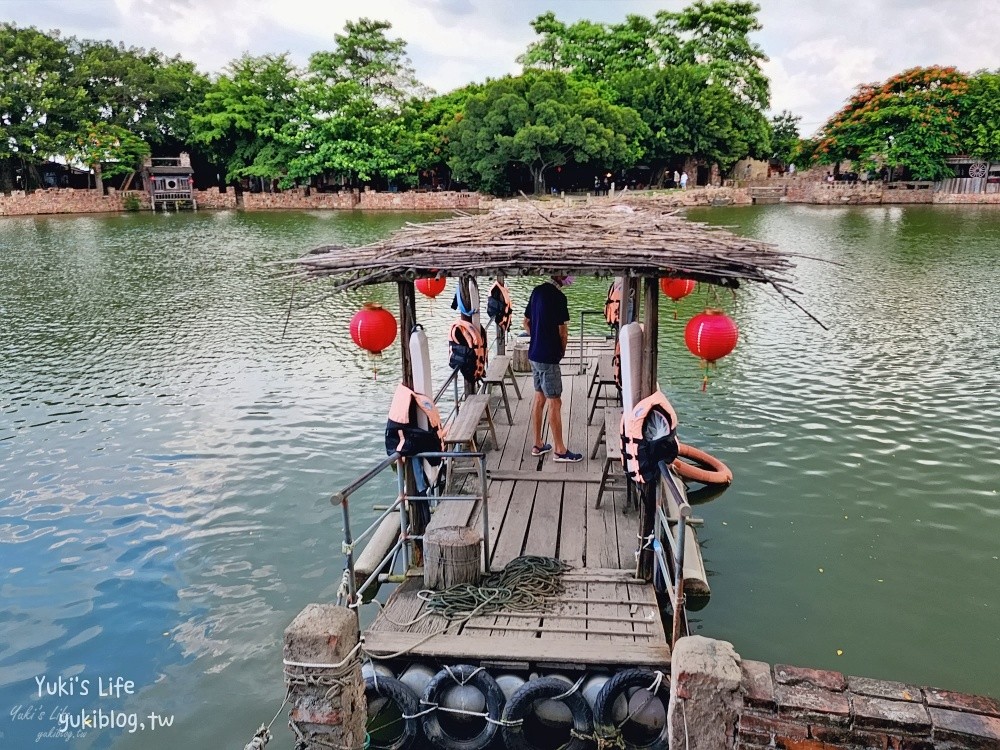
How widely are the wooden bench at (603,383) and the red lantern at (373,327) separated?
11.6 feet

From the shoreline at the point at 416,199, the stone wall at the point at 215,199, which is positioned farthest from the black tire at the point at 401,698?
the stone wall at the point at 215,199

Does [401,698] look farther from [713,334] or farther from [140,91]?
[140,91]

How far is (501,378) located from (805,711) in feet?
19.5

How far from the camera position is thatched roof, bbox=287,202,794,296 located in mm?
4707

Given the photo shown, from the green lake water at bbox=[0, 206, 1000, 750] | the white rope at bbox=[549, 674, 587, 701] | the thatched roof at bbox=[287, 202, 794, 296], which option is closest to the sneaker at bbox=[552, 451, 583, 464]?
the green lake water at bbox=[0, 206, 1000, 750]

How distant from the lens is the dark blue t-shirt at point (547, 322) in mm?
6918

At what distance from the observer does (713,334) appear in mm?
5480

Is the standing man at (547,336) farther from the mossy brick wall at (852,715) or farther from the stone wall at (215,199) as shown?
the stone wall at (215,199)

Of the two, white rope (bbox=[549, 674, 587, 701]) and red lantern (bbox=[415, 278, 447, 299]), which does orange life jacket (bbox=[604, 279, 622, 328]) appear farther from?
white rope (bbox=[549, 674, 587, 701])

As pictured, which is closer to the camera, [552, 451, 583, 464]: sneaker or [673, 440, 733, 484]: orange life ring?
[552, 451, 583, 464]: sneaker

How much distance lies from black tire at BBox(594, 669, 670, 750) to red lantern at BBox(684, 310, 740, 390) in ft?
8.17

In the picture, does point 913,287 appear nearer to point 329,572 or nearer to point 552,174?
point 329,572

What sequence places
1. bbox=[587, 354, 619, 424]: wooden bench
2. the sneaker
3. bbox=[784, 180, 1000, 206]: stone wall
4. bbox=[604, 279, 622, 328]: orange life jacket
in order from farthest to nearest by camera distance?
bbox=[784, 180, 1000, 206]: stone wall
bbox=[604, 279, 622, 328]: orange life jacket
bbox=[587, 354, 619, 424]: wooden bench
the sneaker

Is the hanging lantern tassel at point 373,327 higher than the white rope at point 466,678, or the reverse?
the hanging lantern tassel at point 373,327
